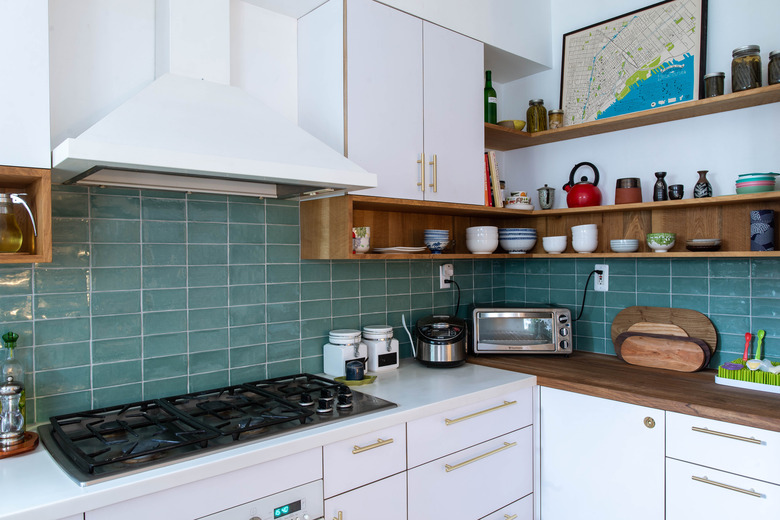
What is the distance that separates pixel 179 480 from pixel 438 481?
0.95m

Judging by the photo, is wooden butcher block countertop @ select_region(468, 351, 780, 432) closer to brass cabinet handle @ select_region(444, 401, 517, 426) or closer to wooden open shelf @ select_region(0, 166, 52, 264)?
brass cabinet handle @ select_region(444, 401, 517, 426)

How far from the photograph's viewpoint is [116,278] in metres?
1.75

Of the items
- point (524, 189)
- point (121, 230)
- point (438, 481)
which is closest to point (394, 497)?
point (438, 481)

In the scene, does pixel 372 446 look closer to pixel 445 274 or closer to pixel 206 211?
pixel 206 211

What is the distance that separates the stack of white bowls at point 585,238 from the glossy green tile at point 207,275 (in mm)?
1647

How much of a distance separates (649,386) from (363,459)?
46.0 inches

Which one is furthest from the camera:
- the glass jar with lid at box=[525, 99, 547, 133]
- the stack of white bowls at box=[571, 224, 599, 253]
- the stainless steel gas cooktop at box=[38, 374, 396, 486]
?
the glass jar with lid at box=[525, 99, 547, 133]

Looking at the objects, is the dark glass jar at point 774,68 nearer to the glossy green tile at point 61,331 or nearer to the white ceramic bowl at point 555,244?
the white ceramic bowl at point 555,244

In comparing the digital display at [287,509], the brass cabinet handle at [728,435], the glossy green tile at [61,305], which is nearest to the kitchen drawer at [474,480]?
the digital display at [287,509]

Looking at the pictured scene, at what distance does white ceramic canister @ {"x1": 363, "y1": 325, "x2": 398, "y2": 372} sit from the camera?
2289 millimetres

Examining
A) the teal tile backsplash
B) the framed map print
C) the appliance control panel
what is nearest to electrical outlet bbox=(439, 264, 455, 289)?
the teal tile backsplash

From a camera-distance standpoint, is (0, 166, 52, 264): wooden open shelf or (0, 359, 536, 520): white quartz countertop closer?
(0, 359, 536, 520): white quartz countertop

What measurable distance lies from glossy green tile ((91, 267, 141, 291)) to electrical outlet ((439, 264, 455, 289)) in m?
1.52

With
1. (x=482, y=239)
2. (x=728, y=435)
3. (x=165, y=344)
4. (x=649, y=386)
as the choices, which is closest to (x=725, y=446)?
(x=728, y=435)
